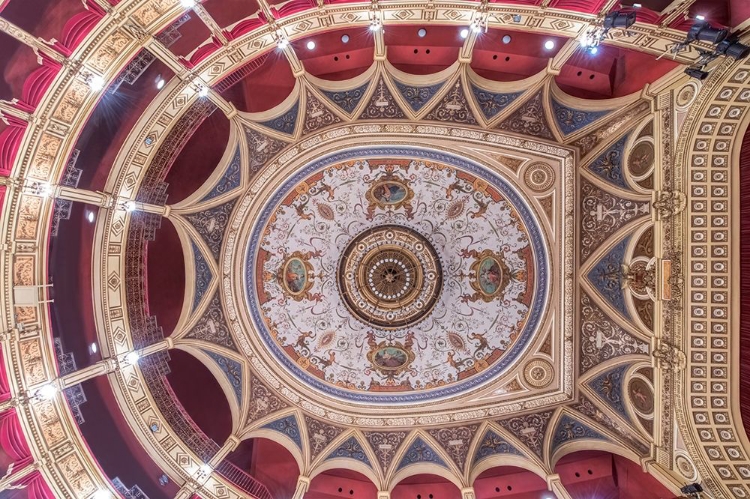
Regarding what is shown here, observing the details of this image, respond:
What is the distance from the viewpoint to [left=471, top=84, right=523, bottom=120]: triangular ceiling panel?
1105cm

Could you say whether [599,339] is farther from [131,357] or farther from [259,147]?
[131,357]

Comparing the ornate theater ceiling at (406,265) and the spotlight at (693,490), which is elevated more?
the ornate theater ceiling at (406,265)

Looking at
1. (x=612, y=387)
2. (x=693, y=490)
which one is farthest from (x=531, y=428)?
(x=693, y=490)

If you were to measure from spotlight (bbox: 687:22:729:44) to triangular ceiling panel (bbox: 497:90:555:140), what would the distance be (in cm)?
375

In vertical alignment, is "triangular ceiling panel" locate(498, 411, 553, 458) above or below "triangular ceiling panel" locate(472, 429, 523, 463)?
above

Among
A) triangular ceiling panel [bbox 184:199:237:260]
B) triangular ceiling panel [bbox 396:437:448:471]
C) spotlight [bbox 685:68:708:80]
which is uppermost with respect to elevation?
spotlight [bbox 685:68:708:80]

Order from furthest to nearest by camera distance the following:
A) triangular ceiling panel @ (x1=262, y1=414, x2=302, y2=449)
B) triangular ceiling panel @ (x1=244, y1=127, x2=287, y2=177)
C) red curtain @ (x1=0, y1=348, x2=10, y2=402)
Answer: triangular ceiling panel @ (x1=262, y1=414, x2=302, y2=449) < triangular ceiling panel @ (x1=244, y1=127, x2=287, y2=177) < red curtain @ (x1=0, y1=348, x2=10, y2=402)

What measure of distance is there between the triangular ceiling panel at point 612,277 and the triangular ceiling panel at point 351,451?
937 cm

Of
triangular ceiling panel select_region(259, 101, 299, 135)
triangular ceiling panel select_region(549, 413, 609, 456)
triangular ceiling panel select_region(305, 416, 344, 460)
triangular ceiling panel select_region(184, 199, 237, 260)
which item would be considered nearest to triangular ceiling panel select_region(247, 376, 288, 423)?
triangular ceiling panel select_region(305, 416, 344, 460)

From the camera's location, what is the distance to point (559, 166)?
11578 mm

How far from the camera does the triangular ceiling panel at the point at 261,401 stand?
12.7 meters

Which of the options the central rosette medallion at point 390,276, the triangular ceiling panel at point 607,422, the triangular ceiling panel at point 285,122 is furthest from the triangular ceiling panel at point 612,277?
the triangular ceiling panel at point 285,122

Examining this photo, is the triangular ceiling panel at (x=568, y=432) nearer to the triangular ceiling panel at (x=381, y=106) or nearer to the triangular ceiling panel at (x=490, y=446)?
the triangular ceiling panel at (x=490, y=446)

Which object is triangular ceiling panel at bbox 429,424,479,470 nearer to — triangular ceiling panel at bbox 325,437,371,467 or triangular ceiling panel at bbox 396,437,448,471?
triangular ceiling panel at bbox 396,437,448,471
